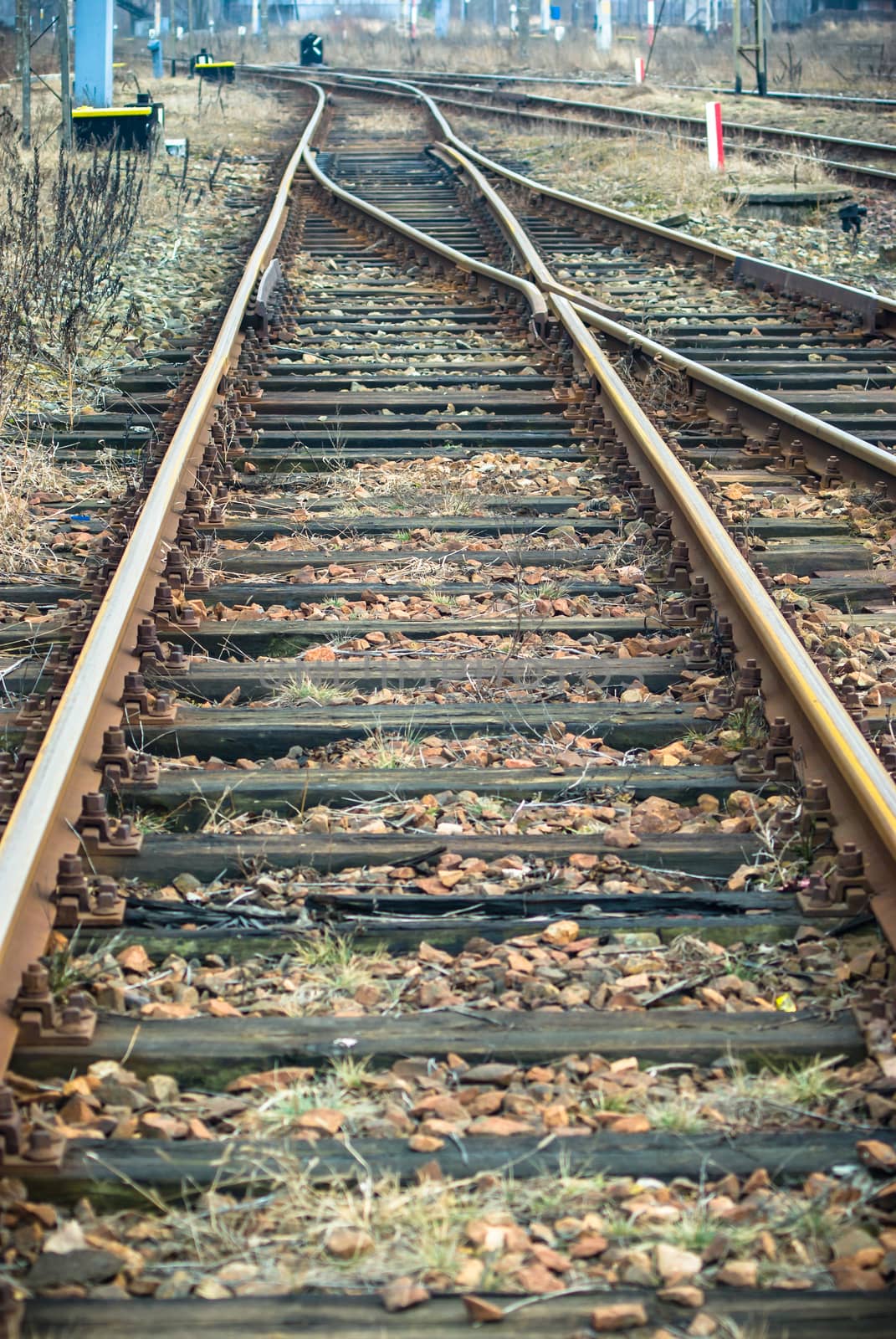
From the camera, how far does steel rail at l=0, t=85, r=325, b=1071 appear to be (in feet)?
9.76

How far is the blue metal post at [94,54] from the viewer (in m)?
20.2

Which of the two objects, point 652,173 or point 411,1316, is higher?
point 652,173

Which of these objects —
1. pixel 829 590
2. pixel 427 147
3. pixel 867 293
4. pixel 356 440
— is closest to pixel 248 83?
pixel 427 147

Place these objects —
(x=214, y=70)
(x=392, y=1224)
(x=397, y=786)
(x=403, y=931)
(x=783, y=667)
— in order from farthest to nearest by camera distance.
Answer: (x=214, y=70), (x=783, y=667), (x=397, y=786), (x=403, y=931), (x=392, y=1224)

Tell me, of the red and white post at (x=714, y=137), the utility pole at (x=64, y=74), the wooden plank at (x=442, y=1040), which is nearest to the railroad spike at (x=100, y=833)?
the wooden plank at (x=442, y=1040)

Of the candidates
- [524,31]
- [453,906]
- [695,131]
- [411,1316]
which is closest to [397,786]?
[453,906]

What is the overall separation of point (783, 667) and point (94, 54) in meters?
19.3

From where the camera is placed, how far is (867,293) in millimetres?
9289

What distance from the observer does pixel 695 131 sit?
19.4 meters

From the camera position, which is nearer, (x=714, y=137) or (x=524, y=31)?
(x=714, y=137)

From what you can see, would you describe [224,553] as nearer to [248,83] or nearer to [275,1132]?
[275,1132]

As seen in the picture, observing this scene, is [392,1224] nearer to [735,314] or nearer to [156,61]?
[735,314]

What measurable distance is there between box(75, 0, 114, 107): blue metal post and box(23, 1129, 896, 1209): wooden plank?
19.8 m

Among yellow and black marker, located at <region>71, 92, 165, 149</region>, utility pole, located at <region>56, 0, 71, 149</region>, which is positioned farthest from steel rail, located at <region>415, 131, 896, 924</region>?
yellow and black marker, located at <region>71, 92, 165, 149</region>
